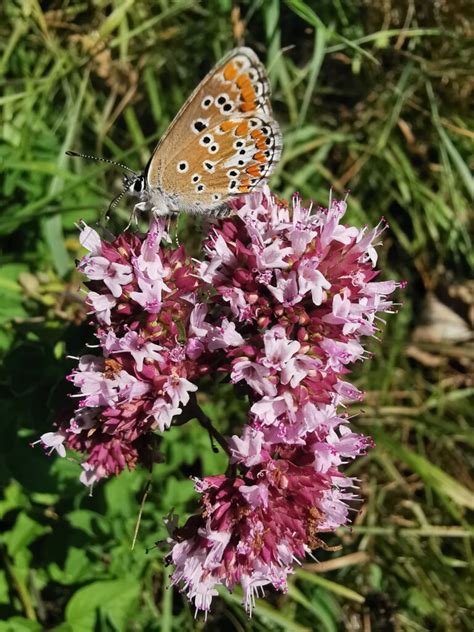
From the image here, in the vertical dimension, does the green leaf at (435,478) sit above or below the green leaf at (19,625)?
below

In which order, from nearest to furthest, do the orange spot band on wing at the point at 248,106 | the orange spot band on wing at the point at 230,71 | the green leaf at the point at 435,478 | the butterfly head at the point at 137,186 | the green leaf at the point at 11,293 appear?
the orange spot band on wing at the point at 230,71 < the orange spot band on wing at the point at 248,106 < the butterfly head at the point at 137,186 < the green leaf at the point at 11,293 < the green leaf at the point at 435,478

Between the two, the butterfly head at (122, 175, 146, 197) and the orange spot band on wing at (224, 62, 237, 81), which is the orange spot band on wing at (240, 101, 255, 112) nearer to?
the orange spot band on wing at (224, 62, 237, 81)

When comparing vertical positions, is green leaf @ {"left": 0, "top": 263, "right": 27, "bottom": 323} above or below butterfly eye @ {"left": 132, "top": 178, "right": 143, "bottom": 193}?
below

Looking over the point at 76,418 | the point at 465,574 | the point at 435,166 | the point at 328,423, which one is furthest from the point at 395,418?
the point at 76,418

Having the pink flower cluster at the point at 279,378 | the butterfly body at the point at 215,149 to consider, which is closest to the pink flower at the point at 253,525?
the pink flower cluster at the point at 279,378

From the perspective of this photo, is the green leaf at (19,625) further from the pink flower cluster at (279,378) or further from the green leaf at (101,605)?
the pink flower cluster at (279,378)

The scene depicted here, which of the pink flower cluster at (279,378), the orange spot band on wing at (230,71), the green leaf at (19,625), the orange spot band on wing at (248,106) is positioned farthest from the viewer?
the green leaf at (19,625)

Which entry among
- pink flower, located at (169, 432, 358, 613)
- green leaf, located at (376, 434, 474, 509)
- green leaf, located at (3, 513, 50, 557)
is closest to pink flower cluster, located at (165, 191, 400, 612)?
pink flower, located at (169, 432, 358, 613)

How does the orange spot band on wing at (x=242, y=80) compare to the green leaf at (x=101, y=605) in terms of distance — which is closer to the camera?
the orange spot band on wing at (x=242, y=80)

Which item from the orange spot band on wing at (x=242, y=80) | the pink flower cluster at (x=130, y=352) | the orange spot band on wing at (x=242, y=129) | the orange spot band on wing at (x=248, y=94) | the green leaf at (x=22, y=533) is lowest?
the green leaf at (x=22, y=533)
